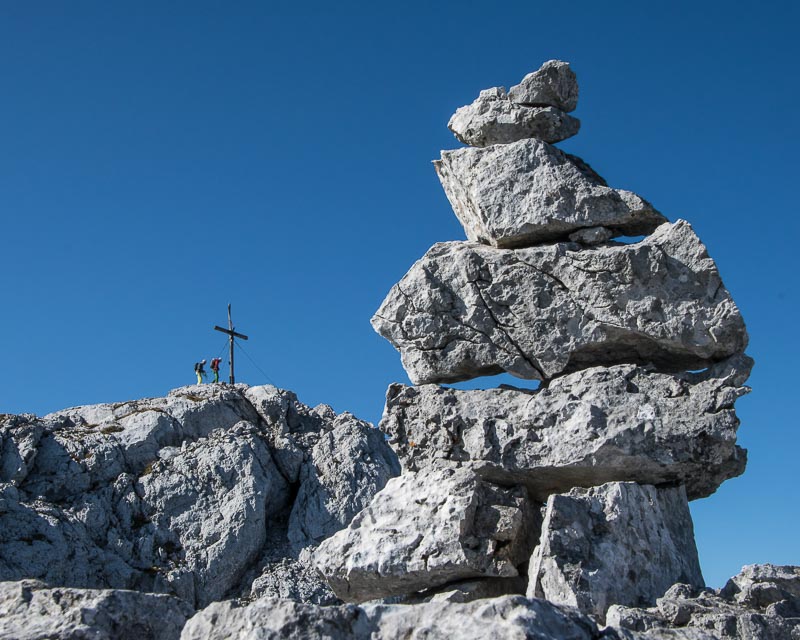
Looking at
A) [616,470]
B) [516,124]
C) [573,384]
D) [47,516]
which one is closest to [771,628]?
[616,470]

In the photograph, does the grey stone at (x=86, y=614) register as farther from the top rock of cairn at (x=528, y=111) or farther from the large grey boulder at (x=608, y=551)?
the top rock of cairn at (x=528, y=111)

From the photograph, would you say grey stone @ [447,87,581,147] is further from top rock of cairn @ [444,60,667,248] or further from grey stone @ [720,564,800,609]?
grey stone @ [720,564,800,609]

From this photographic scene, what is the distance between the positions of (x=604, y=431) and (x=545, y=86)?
6.10m

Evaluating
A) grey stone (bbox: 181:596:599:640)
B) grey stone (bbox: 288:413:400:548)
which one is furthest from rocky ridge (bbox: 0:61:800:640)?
grey stone (bbox: 288:413:400:548)

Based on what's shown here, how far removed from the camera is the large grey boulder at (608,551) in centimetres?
1181

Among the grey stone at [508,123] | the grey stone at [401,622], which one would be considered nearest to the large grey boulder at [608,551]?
the grey stone at [401,622]

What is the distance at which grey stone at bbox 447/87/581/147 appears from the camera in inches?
623

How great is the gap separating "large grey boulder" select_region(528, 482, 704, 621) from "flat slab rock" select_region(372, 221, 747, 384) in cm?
227

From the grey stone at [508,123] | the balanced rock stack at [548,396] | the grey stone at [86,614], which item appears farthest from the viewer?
the grey stone at [508,123]

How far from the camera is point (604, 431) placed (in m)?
13.1

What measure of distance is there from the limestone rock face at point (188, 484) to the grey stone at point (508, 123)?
65.2 feet

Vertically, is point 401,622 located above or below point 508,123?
below

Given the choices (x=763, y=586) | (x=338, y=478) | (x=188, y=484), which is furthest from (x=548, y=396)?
(x=188, y=484)

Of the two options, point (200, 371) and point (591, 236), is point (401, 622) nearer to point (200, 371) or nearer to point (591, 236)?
point (591, 236)
